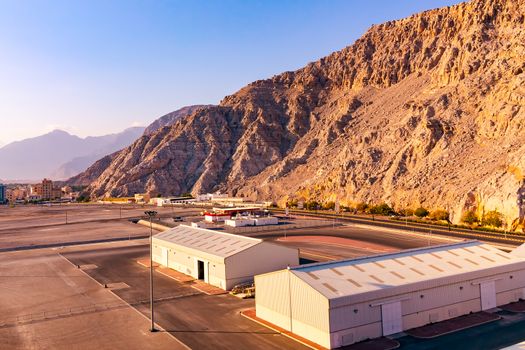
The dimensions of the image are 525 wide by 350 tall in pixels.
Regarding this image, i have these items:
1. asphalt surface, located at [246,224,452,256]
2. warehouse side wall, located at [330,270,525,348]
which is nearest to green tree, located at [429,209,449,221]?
asphalt surface, located at [246,224,452,256]

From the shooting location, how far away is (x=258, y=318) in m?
34.3

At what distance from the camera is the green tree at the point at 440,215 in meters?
86.9

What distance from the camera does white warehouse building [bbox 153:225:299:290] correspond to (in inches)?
1729

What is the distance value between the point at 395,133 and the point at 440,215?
39005mm

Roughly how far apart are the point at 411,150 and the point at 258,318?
86.4 m

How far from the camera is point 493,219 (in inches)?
2965

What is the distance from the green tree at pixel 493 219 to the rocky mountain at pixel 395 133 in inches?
41.9

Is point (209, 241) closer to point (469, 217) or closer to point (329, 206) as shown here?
point (469, 217)

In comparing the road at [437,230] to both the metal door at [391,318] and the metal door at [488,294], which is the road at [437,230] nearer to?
the metal door at [488,294]

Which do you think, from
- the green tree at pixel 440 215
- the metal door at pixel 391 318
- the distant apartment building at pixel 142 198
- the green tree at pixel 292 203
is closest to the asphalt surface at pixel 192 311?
the metal door at pixel 391 318

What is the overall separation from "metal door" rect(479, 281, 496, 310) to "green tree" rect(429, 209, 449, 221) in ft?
174

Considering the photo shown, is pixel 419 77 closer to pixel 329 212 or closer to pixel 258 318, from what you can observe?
pixel 329 212

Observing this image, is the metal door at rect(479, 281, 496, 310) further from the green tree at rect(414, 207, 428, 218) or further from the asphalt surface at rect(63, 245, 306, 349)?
the green tree at rect(414, 207, 428, 218)

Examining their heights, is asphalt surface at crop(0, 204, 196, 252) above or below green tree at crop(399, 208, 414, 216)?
below
